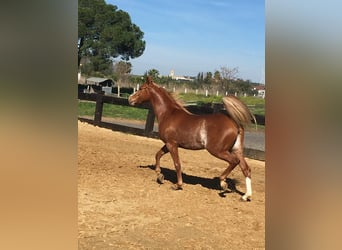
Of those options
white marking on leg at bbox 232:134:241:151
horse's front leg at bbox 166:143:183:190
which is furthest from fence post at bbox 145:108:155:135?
white marking on leg at bbox 232:134:241:151

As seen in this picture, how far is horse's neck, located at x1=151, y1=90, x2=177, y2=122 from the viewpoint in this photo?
5113 millimetres

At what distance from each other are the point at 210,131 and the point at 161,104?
82 centimetres

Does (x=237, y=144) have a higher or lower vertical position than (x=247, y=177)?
higher

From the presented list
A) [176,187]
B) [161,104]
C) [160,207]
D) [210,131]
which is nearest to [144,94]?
[161,104]

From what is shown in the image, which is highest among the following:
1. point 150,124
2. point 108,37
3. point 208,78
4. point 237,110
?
point 108,37

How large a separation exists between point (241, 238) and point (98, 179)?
87.0 inches

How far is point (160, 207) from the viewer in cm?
392

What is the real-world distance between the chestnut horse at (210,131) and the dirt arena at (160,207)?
330mm

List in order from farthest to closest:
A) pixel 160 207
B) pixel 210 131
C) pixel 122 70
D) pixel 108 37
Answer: pixel 122 70 → pixel 108 37 → pixel 210 131 → pixel 160 207

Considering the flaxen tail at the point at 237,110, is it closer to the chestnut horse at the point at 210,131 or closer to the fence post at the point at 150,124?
the chestnut horse at the point at 210,131

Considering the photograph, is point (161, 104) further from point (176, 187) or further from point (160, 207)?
point (160, 207)
